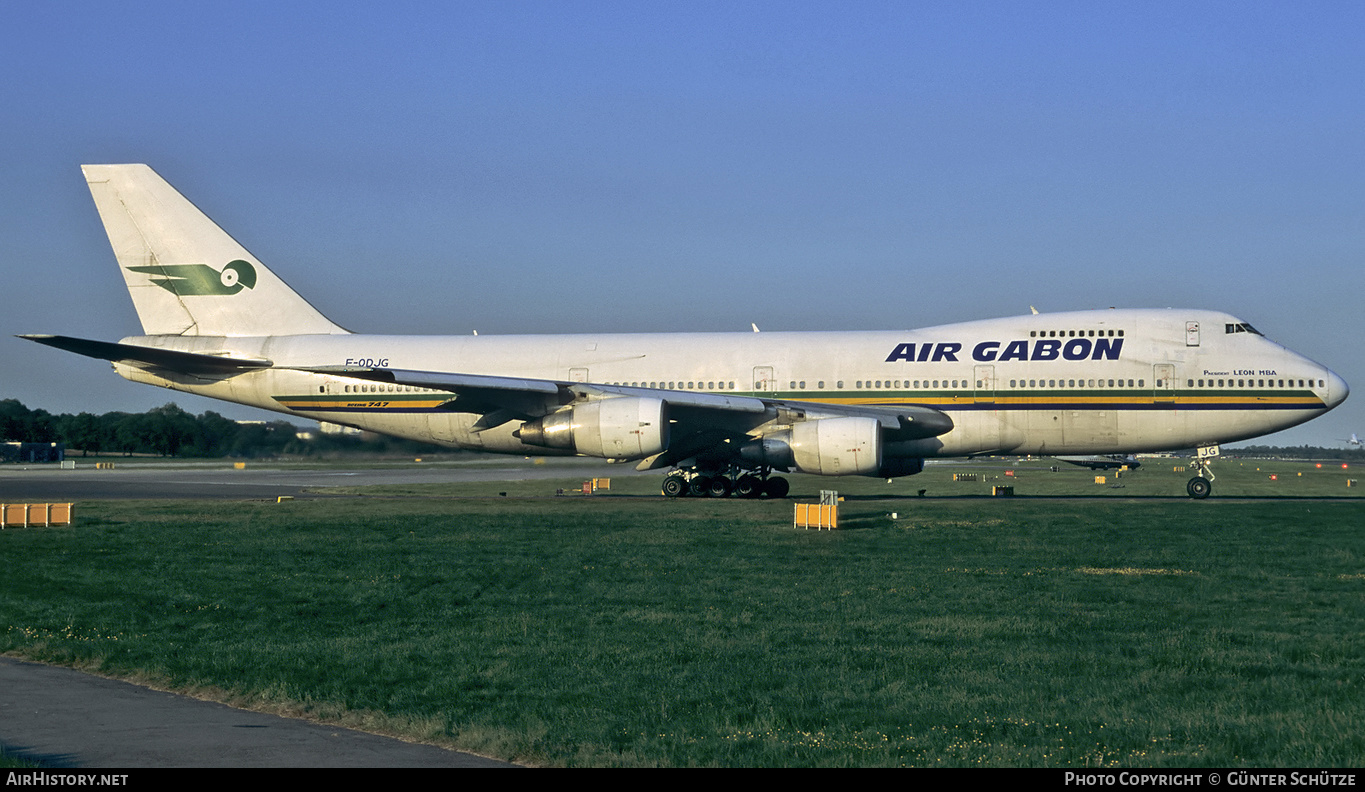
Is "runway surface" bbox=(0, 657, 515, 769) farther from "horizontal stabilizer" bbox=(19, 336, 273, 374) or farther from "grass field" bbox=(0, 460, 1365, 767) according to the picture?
"horizontal stabilizer" bbox=(19, 336, 273, 374)

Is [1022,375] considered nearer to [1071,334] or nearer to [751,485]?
[1071,334]

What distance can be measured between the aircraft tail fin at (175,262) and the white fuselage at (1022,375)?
8.09ft

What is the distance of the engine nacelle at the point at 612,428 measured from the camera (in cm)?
2841

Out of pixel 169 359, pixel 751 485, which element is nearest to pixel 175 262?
pixel 169 359

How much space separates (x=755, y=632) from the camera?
11.6 m

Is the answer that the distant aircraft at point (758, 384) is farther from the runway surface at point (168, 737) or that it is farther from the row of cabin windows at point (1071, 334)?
the runway surface at point (168, 737)

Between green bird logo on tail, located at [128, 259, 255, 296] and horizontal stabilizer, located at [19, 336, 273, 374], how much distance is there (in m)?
2.00

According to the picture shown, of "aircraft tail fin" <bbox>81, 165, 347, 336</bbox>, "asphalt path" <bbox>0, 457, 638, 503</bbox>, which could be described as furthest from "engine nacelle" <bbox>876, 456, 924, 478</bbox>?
"aircraft tail fin" <bbox>81, 165, 347, 336</bbox>

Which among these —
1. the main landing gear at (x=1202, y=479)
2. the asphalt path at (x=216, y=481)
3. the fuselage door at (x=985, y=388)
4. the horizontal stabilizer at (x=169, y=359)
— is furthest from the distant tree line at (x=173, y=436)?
the main landing gear at (x=1202, y=479)

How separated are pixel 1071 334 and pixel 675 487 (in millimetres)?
11313

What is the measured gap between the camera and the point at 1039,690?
29.6ft
